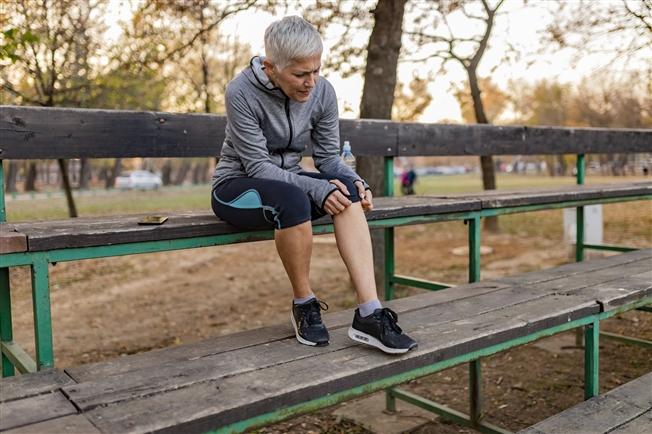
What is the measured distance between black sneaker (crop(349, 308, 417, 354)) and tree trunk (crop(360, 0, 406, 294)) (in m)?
4.32

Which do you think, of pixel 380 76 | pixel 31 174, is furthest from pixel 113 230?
pixel 31 174

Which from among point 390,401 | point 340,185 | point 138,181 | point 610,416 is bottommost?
point 390,401

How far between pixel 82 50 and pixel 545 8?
7.14m

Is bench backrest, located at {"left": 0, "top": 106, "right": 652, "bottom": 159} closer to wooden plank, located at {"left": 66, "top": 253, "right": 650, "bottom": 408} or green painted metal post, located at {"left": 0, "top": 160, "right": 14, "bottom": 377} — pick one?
green painted metal post, located at {"left": 0, "top": 160, "right": 14, "bottom": 377}

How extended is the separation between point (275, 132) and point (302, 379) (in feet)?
3.45

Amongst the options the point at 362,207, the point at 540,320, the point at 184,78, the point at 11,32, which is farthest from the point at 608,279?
the point at 184,78

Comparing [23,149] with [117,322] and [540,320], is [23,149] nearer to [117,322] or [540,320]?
[540,320]

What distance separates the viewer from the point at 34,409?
5.10 ft

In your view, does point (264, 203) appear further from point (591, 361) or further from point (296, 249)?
point (591, 361)

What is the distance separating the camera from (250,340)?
7.06 feet

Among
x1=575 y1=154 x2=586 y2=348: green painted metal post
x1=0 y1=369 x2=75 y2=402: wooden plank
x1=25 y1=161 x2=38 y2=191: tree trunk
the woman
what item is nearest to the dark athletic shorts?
the woman

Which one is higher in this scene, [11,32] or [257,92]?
[11,32]

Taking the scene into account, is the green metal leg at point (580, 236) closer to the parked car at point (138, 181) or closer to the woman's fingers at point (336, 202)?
the woman's fingers at point (336, 202)

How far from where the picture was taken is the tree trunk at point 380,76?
21.0ft
